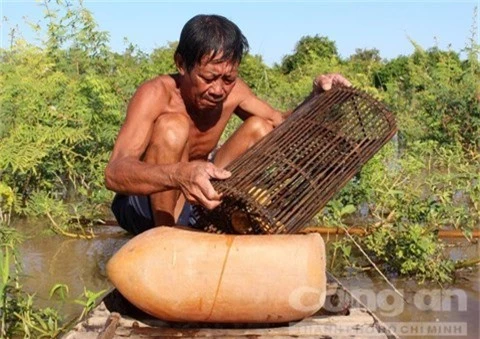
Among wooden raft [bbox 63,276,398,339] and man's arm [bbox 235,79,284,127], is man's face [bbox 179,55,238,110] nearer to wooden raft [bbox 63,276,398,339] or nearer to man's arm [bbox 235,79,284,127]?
man's arm [bbox 235,79,284,127]

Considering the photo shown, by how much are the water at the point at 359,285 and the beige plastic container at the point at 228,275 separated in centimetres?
163

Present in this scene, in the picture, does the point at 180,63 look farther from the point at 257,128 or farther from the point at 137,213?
the point at 137,213

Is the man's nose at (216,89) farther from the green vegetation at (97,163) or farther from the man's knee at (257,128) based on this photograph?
the green vegetation at (97,163)

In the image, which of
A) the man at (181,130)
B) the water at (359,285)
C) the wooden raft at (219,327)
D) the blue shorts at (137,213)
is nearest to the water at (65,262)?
the water at (359,285)

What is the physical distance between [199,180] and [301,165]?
0.49m

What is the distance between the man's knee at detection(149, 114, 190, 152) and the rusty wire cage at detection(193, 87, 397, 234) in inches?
10.7

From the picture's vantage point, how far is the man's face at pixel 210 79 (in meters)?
2.76

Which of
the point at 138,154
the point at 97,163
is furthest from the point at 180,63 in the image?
the point at 97,163

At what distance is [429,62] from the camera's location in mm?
12102

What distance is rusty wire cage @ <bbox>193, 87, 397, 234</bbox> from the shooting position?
7.93ft

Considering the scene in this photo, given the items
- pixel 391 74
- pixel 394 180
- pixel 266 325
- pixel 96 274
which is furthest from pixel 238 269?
pixel 391 74

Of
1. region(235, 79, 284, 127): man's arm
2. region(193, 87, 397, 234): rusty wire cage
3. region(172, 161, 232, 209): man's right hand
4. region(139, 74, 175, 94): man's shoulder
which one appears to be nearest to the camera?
region(172, 161, 232, 209): man's right hand

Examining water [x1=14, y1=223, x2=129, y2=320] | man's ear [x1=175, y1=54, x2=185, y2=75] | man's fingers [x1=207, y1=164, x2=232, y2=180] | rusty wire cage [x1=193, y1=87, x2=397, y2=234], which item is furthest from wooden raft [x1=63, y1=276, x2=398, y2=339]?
water [x1=14, y1=223, x2=129, y2=320]

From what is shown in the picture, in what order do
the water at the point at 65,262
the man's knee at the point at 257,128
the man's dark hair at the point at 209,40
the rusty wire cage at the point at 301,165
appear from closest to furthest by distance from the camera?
1. the rusty wire cage at the point at 301,165
2. the man's dark hair at the point at 209,40
3. the man's knee at the point at 257,128
4. the water at the point at 65,262
